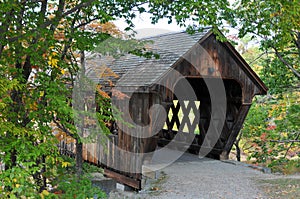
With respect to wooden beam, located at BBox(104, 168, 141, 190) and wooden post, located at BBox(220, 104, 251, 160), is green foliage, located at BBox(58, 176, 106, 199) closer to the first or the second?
wooden beam, located at BBox(104, 168, 141, 190)

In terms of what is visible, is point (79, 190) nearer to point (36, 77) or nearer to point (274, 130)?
point (36, 77)

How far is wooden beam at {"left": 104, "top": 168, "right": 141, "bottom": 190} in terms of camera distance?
8.16 metres

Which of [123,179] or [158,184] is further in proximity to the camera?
[123,179]

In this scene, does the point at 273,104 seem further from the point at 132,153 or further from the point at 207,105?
the point at 132,153

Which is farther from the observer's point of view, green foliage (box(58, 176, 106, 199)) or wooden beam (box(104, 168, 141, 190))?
wooden beam (box(104, 168, 141, 190))

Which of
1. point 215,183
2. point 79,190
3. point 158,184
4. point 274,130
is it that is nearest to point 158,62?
point 158,184

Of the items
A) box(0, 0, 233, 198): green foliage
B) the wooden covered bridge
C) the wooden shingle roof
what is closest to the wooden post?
the wooden covered bridge

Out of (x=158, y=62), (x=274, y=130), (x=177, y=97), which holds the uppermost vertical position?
(x=158, y=62)

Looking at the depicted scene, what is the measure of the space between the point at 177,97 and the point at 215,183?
14.6 feet

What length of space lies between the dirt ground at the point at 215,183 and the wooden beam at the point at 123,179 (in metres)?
0.20

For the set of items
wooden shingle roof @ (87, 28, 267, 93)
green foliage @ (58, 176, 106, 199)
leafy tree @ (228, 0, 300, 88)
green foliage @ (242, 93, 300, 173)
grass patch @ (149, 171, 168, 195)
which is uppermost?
leafy tree @ (228, 0, 300, 88)

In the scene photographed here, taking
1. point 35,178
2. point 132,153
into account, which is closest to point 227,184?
point 132,153

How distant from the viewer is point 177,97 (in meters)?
12.3

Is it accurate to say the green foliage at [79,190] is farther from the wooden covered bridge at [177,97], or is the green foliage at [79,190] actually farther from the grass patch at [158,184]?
the grass patch at [158,184]
